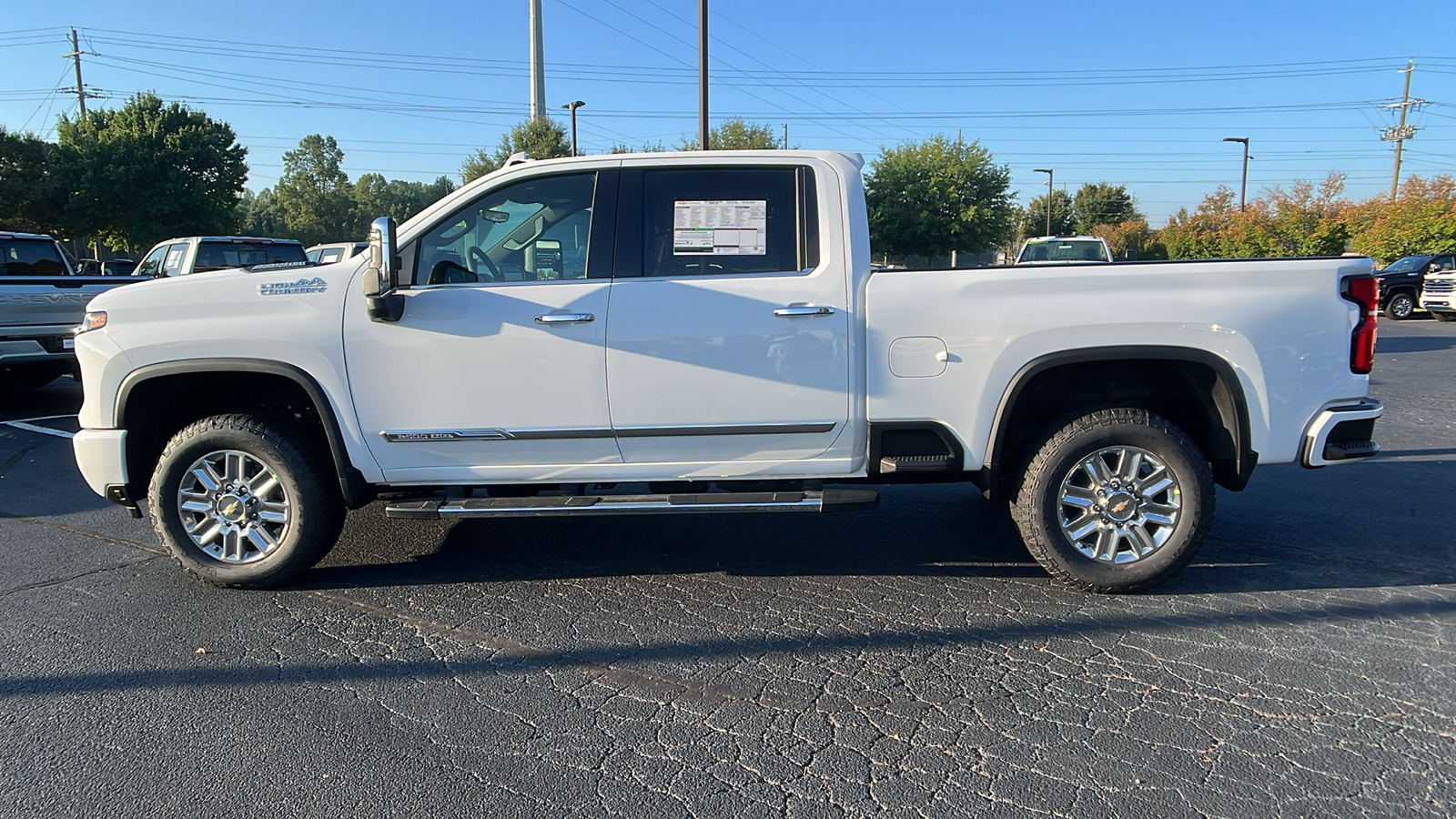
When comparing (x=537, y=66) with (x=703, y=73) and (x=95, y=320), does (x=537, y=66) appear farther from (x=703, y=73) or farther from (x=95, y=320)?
(x=95, y=320)

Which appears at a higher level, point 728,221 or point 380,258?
point 728,221

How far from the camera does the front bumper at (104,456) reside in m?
4.35

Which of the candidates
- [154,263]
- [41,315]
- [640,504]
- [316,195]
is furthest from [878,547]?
[316,195]

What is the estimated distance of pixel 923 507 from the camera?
19.1 feet

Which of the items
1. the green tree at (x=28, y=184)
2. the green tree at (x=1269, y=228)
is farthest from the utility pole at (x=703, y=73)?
the green tree at (x=28, y=184)

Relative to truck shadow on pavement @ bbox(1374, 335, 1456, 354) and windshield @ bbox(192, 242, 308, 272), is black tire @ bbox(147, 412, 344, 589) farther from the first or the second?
truck shadow on pavement @ bbox(1374, 335, 1456, 354)

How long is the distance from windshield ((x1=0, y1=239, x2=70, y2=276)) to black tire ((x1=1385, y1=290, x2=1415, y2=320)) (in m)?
27.3

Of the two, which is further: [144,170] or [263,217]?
[263,217]

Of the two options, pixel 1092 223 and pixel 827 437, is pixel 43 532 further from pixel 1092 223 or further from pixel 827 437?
pixel 1092 223

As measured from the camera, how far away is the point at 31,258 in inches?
A: 456

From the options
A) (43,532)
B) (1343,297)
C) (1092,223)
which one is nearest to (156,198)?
(43,532)

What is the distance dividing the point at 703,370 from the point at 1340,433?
2.92 metres

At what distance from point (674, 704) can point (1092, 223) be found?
75866 mm

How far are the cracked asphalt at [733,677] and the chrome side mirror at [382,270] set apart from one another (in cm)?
141
